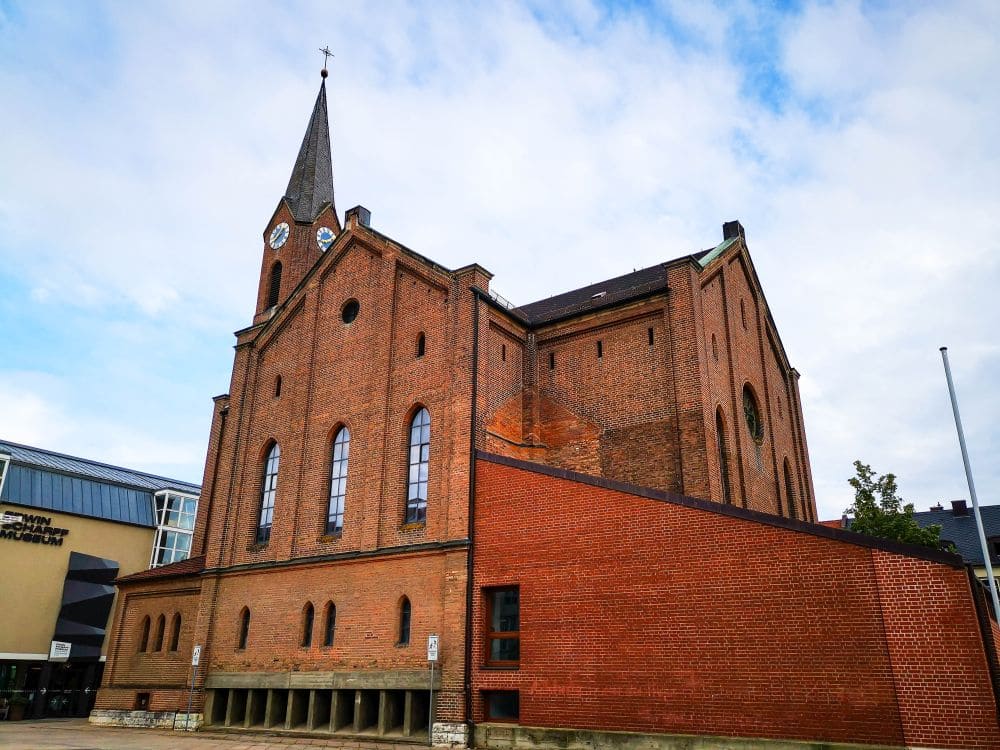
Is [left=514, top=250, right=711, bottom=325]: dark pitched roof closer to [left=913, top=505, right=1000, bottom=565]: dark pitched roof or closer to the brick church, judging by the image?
the brick church

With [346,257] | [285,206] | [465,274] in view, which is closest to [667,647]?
[465,274]

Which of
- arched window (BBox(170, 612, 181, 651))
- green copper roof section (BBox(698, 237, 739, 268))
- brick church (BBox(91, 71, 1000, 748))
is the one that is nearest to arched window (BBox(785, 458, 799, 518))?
brick church (BBox(91, 71, 1000, 748))

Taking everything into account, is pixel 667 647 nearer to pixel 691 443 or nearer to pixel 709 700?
pixel 709 700

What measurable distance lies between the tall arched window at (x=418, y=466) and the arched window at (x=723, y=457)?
26.0 ft

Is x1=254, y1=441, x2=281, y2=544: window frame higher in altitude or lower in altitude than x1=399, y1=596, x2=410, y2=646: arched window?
higher

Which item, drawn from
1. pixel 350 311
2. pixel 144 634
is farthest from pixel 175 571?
pixel 350 311

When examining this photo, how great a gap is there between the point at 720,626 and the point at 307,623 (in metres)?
12.6

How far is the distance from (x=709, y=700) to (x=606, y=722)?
2.26 metres

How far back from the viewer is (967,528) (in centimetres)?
4653

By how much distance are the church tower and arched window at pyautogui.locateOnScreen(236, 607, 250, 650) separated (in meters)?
11.7

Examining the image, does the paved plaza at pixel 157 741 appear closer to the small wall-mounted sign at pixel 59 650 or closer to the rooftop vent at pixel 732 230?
the small wall-mounted sign at pixel 59 650

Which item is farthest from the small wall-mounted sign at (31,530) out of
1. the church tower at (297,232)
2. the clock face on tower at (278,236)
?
the clock face on tower at (278,236)

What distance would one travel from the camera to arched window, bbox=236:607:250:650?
2381 cm

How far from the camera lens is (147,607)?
28.0m
